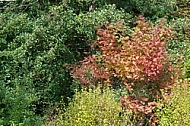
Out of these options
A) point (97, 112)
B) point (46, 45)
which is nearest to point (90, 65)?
point (46, 45)

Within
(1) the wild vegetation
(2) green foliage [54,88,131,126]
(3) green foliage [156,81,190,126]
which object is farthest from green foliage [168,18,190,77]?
(2) green foliage [54,88,131,126]

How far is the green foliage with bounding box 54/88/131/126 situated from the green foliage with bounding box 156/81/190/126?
43 cm

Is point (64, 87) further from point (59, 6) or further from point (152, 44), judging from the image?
point (152, 44)

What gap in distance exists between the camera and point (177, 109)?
4.60 meters

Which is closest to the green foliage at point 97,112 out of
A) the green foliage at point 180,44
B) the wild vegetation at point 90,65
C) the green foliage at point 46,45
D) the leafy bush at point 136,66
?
the wild vegetation at point 90,65

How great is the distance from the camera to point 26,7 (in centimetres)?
671

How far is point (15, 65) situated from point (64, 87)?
2.89 ft

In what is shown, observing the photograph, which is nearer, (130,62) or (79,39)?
(130,62)

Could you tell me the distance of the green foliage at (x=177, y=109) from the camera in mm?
4583

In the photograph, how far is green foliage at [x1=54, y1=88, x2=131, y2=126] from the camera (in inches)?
183

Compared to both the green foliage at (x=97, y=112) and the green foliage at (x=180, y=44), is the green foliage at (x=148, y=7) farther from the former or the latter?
the green foliage at (x=97, y=112)

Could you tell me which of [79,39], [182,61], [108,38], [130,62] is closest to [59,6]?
[79,39]

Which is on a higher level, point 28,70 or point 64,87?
point 28,70

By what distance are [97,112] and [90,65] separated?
41.4 inches
